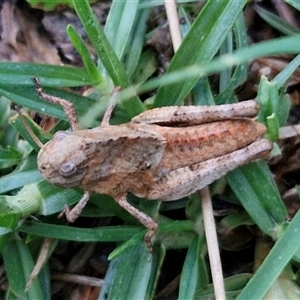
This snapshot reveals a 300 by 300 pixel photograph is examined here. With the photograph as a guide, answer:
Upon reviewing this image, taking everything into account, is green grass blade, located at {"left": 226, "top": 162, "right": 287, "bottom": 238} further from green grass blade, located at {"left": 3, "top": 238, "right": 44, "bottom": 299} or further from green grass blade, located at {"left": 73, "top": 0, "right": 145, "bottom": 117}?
green grass blade, located at {"left": 3, "top": 238, "right": 44, "bottom": 299}

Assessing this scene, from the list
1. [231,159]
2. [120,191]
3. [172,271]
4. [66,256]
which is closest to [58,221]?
[66,256]

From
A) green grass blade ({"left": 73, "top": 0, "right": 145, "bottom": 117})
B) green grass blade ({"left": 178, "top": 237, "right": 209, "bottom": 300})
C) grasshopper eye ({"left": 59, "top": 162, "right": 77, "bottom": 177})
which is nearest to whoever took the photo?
grasshopper eye ({"left": 59, "top": 162, "right": 77, "bottom": 177})

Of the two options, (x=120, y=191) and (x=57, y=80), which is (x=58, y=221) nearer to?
(x=120, y=191)

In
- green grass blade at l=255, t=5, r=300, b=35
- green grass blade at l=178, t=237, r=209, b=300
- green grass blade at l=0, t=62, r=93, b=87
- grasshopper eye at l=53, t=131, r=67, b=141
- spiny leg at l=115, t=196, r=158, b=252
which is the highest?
green grass blade at l=255, t=5, r=300, b=35

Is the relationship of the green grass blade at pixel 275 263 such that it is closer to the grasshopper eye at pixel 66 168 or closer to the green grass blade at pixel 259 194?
the green grass blade at pixel 259 194

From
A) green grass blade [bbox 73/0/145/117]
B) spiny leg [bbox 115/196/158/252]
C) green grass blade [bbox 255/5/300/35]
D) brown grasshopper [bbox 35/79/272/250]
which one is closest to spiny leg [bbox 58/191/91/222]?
brown grasshopper [bbox 35/79/272/250]

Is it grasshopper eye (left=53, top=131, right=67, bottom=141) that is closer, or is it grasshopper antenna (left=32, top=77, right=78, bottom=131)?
grasshopper eye (left=53, top=131, right=67, bottom=141)
